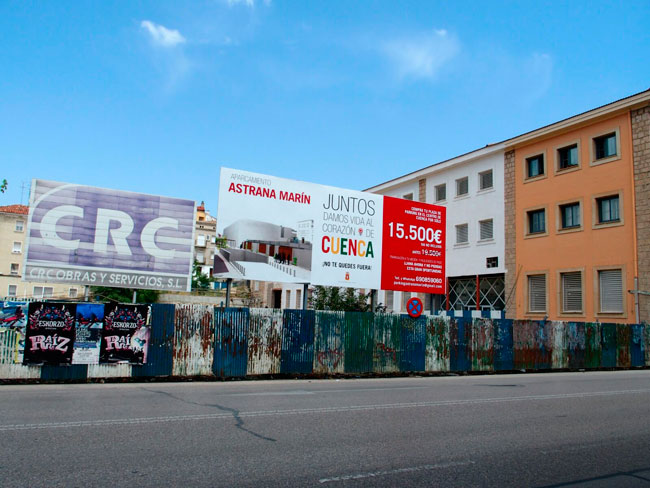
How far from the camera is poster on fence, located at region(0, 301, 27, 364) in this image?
13.3 metres

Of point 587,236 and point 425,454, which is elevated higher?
point 587,236

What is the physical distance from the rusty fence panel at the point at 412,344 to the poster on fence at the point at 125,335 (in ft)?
26.5

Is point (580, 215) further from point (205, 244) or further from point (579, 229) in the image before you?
point (205, 244)

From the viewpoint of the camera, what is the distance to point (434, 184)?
4056 centimetres

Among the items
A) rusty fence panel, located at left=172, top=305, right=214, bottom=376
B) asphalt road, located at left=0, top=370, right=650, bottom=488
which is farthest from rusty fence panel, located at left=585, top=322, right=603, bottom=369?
rusty fence panel, located at left=172, top=305, right=214, bottom=376

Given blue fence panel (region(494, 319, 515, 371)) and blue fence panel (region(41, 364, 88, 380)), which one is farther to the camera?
blue fence panel (region(494, 319, 515, 371))

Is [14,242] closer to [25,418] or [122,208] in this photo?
[122,208]

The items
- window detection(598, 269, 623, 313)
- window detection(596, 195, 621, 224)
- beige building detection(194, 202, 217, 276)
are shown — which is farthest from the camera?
beige building detection(194, 202, 217, 276)

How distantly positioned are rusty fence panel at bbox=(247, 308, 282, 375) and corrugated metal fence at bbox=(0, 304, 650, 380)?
3 cm

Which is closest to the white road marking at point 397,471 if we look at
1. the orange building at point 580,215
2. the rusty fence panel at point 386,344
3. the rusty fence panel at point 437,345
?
the rusty fence panel at point 386,344

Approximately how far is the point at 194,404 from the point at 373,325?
9.45 metres

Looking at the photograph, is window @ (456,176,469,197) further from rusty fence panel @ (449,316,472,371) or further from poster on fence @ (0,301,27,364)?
poster on fence @ (0,301,27,364)

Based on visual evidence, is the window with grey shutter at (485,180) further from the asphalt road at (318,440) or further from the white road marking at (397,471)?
the white road marking at (397,471)

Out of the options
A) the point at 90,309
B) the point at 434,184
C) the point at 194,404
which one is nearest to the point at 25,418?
the point at 194,404
